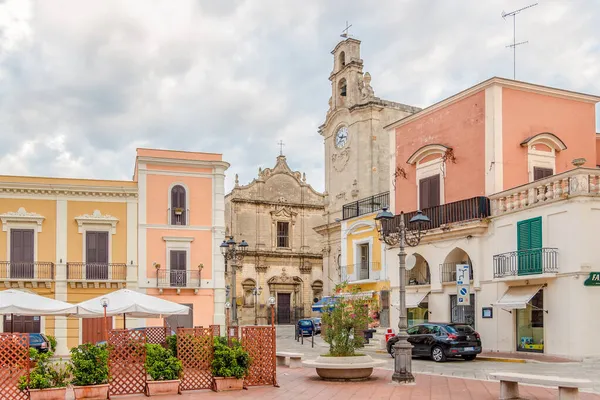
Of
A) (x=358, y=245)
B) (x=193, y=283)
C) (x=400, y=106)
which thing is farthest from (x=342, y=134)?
(x=193, y=283)

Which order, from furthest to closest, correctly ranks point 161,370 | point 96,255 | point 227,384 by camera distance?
point 96,255 → point 227,384 → point 161,370

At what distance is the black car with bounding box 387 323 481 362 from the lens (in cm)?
2134

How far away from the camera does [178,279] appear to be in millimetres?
32812

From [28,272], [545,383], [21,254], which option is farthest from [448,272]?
[21,254]

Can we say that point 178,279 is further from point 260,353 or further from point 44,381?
point 44,381

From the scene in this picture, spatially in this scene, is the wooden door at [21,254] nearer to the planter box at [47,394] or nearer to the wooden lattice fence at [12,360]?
the wooden lattice fence at [12,360]

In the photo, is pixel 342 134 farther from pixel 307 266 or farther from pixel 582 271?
pixel 582 271

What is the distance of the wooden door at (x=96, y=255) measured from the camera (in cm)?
3164

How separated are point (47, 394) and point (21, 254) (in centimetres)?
1965

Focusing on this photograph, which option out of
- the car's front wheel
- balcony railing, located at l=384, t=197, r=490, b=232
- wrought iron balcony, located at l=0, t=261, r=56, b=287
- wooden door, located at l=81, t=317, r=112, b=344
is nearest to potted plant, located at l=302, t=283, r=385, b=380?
the car's front wheel

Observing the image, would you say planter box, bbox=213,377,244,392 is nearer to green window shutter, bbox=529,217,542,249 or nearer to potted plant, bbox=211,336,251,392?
potted plant, bbox=211,336,251,392

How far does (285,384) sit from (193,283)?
17761mm

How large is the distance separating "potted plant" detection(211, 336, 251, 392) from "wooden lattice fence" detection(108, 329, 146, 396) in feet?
4.85

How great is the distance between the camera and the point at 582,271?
20.7 metres
